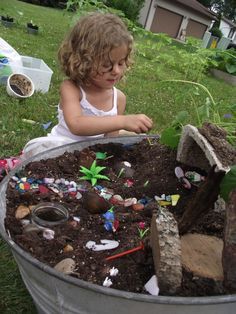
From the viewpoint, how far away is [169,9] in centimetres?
2655

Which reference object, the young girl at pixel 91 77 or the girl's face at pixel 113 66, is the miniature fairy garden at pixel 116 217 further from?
the girl's face at pixel 113 66

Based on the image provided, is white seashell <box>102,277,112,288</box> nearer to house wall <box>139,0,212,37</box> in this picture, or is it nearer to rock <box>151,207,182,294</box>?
rock <box>151,207,182,294</box>

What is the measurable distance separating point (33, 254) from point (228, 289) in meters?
0.53

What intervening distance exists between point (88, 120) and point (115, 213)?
60 cm

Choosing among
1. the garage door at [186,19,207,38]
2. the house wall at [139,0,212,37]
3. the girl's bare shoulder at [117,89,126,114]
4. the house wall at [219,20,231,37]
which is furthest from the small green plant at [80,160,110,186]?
the house wall at [219,20,231,37]

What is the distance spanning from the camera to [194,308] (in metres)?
0.98

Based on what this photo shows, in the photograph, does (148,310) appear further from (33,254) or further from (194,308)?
(33,254)

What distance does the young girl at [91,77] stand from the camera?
72.2 inches

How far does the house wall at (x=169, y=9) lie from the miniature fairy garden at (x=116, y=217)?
24461 millimetres

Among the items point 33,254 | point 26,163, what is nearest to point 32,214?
point 33,254

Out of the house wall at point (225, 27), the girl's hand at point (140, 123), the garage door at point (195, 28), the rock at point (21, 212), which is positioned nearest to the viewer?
the rock at point (21, 212)

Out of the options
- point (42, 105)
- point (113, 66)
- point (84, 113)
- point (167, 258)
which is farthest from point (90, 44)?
point (42, 105)

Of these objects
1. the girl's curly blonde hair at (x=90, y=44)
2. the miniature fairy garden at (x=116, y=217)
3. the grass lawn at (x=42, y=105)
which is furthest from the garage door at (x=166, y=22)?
the miniature fairy garden at (x=116, y=217)

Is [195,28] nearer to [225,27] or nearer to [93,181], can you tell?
[225,27]
